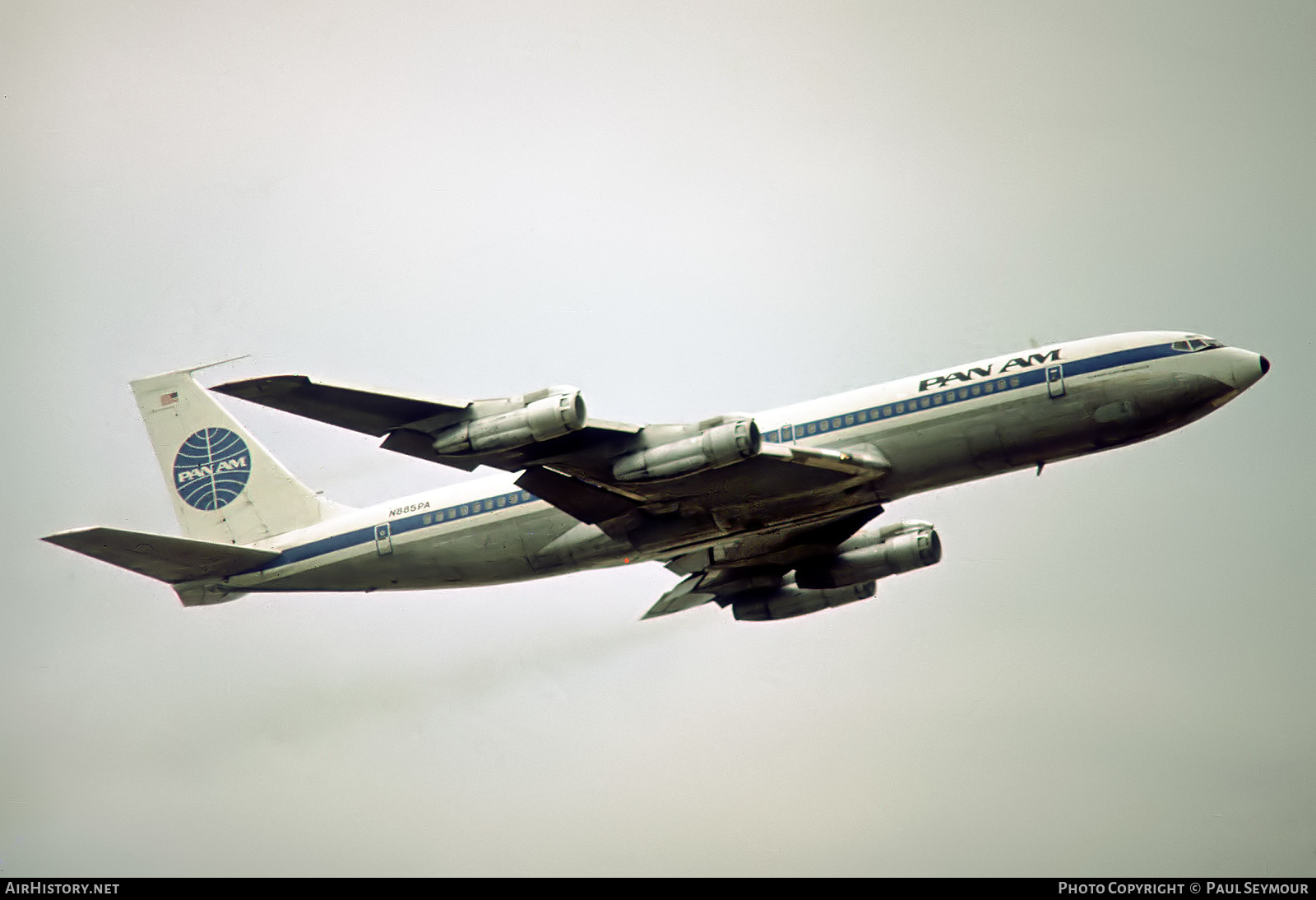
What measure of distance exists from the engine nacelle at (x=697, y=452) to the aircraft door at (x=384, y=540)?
965 centimetres

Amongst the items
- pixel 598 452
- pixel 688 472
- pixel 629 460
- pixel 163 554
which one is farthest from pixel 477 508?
pixel 163 554

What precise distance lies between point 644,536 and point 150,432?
20837 millimetres

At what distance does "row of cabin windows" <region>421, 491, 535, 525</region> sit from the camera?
40781 millimetres

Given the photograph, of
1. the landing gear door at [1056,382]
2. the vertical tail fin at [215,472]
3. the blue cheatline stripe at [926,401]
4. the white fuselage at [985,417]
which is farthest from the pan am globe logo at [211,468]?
the landing gear door at [1056,382]

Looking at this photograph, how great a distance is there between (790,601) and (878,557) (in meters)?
4.13

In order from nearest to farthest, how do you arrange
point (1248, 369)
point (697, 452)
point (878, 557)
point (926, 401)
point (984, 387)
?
point (697, 452)
point (1248, 369)
point (984, 387)
point (926, 401)
point (878, 557)

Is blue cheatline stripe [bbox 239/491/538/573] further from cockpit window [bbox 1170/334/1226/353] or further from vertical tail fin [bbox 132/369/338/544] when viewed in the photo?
cockpit window [bbox 1170/334/1226/353]

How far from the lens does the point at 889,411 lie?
37219 mm

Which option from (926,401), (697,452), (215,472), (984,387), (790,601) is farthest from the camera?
(215,472)

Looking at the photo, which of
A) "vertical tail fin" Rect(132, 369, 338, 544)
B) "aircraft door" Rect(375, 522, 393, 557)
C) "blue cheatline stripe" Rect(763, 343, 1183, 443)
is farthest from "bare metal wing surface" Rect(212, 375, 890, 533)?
"vertical tail fin" Rect(132, 369, 338, 544)

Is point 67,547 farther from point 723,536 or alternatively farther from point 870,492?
point 870,492

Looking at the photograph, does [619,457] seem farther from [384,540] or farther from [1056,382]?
[1056,382]

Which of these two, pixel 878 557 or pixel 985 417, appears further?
pixel 878 557

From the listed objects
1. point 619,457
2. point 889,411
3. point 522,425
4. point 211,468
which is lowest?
point 619,457
